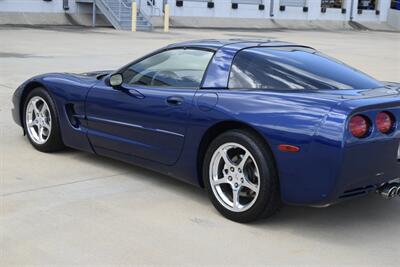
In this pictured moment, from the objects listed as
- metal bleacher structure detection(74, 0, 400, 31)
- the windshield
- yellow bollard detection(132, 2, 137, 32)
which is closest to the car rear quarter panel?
the windshield

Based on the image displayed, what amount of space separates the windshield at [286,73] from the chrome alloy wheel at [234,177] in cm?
55

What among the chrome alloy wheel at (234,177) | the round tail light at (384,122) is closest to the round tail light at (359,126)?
the round tail light at (384,122)

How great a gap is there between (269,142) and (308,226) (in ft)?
2.52

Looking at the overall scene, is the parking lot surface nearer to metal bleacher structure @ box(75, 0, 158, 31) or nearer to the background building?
metal bleacher structure @ box(75, 0, 158, 31)

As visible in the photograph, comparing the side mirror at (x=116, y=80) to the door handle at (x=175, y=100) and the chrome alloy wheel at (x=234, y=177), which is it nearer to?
the door handle at (x=175, y=100)

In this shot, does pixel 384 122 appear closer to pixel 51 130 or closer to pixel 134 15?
pixel 51 130

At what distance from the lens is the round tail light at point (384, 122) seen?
4043 mm

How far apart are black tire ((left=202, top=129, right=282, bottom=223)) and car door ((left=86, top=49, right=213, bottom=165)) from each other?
1.66 feet

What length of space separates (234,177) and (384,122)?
3.74ft

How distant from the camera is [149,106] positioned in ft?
16.0

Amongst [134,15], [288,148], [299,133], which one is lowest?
[288,148]

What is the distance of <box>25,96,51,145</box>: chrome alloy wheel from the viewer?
19.5ft

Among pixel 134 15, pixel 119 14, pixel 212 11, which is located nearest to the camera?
pixel 134 15

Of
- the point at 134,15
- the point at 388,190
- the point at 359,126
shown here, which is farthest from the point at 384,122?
the point at 134,15
